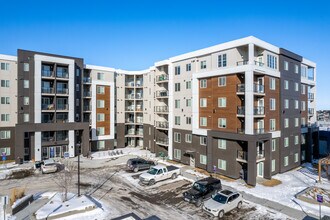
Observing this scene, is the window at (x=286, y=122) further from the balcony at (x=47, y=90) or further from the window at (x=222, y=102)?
the balcony at (x=47, y=90)

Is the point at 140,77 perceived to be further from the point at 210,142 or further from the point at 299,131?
the point at 299,131

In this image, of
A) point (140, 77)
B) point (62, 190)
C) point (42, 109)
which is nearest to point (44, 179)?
point (62, 190)

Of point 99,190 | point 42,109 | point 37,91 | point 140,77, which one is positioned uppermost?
point 140,77

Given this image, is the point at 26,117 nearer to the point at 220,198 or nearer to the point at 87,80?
the point at 87,80

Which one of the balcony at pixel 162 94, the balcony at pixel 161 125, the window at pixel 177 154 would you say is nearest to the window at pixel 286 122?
the window at pixel 177 154

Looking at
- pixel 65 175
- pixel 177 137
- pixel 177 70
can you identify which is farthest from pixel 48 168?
pixel 177 70

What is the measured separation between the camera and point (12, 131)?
36688 millimetres

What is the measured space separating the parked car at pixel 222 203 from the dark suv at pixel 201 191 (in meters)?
1.08

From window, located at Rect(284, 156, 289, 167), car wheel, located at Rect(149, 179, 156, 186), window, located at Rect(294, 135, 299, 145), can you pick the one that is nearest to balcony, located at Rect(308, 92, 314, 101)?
window, located at Rect(294, 135, 299, 145)

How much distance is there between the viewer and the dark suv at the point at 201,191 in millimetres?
19938

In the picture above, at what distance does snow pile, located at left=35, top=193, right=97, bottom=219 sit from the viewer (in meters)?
17.2

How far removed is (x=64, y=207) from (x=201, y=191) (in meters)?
12.7

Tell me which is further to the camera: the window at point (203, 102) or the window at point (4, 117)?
the window at point (4, 117)

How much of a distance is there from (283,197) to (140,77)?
3979 centimetres
